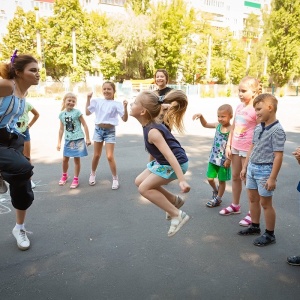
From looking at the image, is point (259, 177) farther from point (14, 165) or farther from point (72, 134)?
Answer: point (72, 134)

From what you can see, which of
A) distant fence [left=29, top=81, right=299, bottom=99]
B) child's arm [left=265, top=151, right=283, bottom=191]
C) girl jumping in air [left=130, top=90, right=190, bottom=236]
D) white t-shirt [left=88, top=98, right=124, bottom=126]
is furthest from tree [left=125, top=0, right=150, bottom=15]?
child's arm [left=265, top=151, right=283, bottom=191]

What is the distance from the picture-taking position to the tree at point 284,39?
136 feet

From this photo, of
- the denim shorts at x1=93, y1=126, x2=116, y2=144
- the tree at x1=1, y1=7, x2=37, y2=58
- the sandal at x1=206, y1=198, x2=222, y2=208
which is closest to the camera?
the sandal at x1=206, y1=198, x2=222, y2=208

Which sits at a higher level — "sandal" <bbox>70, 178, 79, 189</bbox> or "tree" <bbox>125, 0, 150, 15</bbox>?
"tree" <bbox>125, 0, 150, 15</bbox>

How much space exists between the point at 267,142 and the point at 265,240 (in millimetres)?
990

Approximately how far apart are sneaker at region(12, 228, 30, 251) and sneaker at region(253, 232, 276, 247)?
88.7 inches

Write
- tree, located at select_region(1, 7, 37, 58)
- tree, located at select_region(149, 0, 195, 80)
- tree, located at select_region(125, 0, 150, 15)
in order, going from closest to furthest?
tree, located at select_region(1, 7, 37, 58) < tree, located at select_region(149, 0, 195, 80) < tree, located at select_region(125, 0, 150, 15)

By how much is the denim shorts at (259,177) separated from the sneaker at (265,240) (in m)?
0.48

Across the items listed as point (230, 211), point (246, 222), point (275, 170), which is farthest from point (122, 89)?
point (275, 170)

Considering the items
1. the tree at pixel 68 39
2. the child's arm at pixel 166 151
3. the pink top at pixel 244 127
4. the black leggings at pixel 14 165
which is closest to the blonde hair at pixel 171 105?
the child's arm at pixel 166 151

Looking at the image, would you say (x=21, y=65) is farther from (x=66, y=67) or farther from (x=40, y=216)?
(x=66, y=67)

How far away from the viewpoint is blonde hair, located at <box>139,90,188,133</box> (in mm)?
2990

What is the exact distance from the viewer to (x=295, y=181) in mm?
5418

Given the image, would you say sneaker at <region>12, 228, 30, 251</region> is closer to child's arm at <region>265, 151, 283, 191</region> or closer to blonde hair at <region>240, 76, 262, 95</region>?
child's arm at <region>265, 151, 283, 191</region>
